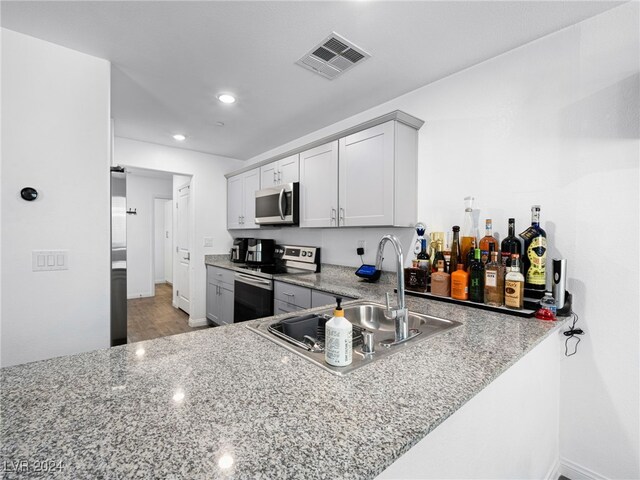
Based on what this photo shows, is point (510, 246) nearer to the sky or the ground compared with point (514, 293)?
nearer to the sky

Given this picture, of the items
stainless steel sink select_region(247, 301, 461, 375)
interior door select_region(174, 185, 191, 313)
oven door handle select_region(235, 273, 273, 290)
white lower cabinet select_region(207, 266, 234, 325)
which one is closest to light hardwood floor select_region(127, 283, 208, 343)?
interior door select_region(174, 185, 191, 313)

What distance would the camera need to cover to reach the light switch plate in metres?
1.76

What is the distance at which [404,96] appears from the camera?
2432 millimetres

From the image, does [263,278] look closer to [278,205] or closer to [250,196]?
[278,205]

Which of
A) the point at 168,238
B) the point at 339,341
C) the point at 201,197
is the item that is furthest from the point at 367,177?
the point at 168,238

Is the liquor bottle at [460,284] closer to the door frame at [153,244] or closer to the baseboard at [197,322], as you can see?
the baseboard at [197,322]

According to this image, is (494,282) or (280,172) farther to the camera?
(280,172)

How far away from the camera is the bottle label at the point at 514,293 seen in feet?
4.91

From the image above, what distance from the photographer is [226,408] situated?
68 centimetres

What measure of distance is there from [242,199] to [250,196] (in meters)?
0.19

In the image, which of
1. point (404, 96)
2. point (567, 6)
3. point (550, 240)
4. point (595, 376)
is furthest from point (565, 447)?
point (404, 96)

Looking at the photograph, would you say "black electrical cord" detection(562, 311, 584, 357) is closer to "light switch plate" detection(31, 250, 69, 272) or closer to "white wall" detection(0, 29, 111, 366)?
"white wall" detection(0, 29, 111, 366)

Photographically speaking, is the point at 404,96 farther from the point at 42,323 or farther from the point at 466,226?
the point at 42,323

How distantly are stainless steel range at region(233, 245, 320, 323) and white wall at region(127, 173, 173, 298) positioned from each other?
3.49 metres
